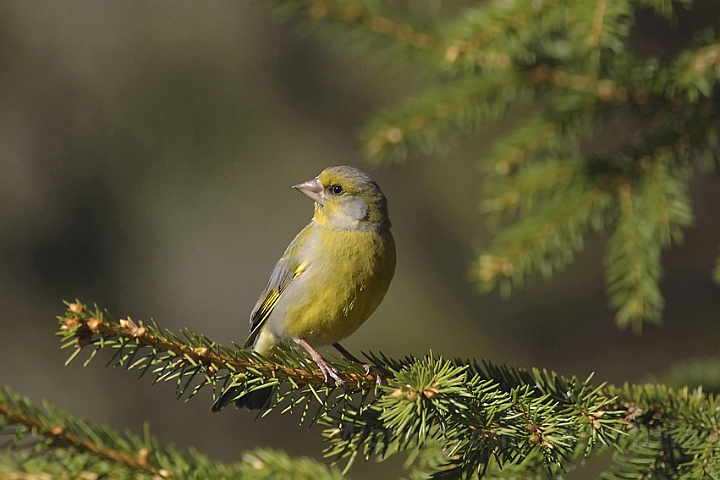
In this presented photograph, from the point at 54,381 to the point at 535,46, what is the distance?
6740 millimetres

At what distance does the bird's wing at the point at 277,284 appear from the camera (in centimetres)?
393

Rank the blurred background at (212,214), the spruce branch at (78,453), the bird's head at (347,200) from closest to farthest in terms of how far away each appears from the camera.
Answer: the spruce branch at (78,453), the bird's head at (347,200), the blurred background at (212,214)

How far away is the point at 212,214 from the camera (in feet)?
29.9

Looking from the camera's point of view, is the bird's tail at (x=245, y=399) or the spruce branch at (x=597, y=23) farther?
the bird's tail at (x=245, y=399)

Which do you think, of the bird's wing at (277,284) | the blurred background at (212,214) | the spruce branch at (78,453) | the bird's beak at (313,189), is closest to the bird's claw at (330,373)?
the spruce branch at (78,453)

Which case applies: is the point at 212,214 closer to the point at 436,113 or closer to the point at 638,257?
the point at 436,113

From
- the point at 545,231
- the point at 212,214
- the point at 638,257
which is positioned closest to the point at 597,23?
the point at 545,231

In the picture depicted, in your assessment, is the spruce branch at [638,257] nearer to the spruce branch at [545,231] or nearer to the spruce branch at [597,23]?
the spruce branch at [545,231]

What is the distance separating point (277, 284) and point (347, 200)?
1.92 feet

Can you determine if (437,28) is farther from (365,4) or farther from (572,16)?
(572,16)

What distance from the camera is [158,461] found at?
2188mm

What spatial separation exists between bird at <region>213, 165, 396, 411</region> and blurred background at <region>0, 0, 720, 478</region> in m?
4.04

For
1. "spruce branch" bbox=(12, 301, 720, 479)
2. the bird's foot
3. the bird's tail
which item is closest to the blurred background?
the bird's tail

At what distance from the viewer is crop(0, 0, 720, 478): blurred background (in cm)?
788
